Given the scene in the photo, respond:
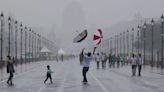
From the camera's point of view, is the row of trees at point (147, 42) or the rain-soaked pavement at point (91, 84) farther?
the row of trees at point (147, 42)

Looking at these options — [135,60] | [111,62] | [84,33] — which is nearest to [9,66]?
[84,33]

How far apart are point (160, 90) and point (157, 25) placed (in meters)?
108

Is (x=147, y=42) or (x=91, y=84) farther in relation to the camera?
(x=147, y=42)

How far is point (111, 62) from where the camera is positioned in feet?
221

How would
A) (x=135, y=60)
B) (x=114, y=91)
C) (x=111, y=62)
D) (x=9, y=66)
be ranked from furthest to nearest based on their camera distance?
1. (x=111, y=62)
2. (x=135, y=60)
3. (x=9, y=66)
4. (x=114, y=91)

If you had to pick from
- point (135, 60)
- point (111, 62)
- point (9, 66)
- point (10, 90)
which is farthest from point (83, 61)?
point (111, 62)

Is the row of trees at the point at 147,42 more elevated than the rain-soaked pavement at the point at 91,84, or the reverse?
the row of trees at the point at 147,42

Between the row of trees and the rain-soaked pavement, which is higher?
the row of trees

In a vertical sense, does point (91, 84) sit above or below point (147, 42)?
below

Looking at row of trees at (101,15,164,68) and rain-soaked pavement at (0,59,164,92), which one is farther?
row of trees at (101,15,164,68)

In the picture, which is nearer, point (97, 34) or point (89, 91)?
point (89, 91)

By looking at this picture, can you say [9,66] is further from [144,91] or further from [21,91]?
[144,91]

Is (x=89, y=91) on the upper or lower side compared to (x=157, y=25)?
lower

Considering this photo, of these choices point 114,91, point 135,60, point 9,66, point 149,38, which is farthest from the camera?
point 149,38
